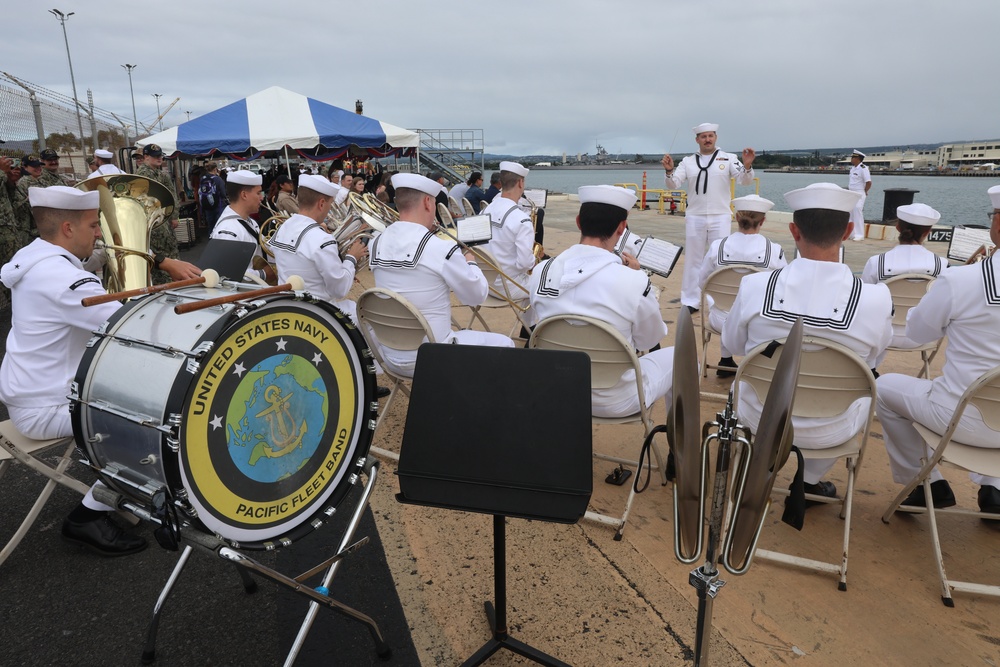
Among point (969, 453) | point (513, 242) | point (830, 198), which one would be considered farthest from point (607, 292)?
point (513, 242)

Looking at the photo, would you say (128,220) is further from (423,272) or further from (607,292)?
(607,292)

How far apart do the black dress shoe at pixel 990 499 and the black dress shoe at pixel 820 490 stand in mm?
612

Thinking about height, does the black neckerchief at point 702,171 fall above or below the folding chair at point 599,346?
above

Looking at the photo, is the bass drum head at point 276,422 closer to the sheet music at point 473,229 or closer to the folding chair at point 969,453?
the folding chair at point 969,453

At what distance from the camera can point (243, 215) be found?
204 inches

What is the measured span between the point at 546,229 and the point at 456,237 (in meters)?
11.1

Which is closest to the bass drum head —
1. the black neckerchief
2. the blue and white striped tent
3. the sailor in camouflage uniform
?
the black neckerchief

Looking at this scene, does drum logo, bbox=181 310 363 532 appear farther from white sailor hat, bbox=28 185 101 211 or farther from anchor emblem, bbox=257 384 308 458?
white sailor hat, bbox=28 185 101 211

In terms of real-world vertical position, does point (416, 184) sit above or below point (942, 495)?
above

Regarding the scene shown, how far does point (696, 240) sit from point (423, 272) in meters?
4.26

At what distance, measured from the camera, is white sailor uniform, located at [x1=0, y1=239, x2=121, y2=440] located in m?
2.62

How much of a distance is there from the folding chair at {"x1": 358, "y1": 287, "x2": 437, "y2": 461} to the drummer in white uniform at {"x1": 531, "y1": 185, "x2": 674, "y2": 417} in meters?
0.68

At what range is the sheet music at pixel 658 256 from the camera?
352 centimetres

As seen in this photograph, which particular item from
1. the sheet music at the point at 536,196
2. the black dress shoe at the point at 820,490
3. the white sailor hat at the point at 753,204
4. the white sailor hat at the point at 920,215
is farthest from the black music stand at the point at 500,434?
the sheet music at the point at 536,196
